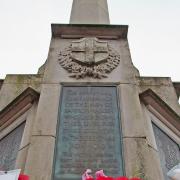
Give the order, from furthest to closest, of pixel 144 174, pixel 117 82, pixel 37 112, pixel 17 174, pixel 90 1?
pixel 90 1
pixel 117 82
pixel 37 112
pixel 144 174
pixel 17 174

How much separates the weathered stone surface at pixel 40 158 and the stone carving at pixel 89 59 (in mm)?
1629

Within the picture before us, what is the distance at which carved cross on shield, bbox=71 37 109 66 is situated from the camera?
573cm

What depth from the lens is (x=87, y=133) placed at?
4.61 meters

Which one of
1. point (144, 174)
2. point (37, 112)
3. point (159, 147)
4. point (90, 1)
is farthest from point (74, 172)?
point (90, 1)

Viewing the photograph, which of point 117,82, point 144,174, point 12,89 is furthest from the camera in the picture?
point 12,89

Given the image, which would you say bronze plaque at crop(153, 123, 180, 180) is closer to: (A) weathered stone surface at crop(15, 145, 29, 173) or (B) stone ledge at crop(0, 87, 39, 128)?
(A) weathered stone surface at crop(15, 145, 29, 173)

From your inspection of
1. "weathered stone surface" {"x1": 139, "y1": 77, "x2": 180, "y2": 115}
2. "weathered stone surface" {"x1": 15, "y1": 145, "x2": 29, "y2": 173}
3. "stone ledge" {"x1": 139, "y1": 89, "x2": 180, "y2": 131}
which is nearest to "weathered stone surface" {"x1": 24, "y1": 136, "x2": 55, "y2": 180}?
"weathered stone surface" {"x1": 15, "y1": 145, "x2": 29, "y2": 173}

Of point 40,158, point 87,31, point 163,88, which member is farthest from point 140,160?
point 87,31

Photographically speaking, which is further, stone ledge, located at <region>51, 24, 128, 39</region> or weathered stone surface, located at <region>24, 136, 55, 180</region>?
stone ledge, located at <region>51, 24, 128, 39</region>

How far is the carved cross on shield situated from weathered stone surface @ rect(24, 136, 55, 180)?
197 cm

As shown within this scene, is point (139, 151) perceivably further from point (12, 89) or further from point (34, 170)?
point (12, 89)

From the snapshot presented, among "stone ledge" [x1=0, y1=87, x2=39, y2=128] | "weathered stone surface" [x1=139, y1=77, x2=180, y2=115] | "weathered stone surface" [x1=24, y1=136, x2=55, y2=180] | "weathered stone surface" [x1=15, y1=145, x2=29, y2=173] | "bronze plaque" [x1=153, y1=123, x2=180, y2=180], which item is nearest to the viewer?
"weathered stone surface" [x1=24, y1=136, x2=55, y2=180]

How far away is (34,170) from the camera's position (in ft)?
13.3

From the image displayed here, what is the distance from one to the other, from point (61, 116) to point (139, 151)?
151 cm
